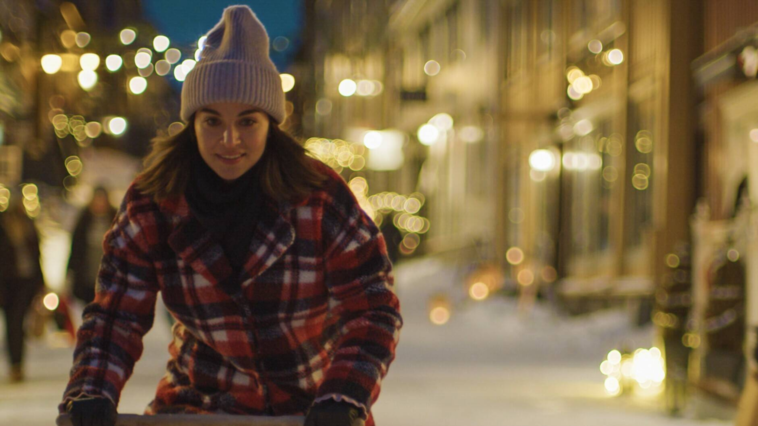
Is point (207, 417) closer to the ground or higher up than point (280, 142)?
closer to the ground

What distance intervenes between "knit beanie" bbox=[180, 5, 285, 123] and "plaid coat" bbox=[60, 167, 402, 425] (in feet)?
0.90

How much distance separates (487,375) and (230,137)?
34.4 feet

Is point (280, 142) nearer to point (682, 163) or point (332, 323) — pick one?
point (332, 323)

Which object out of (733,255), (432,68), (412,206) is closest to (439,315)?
(733,255)

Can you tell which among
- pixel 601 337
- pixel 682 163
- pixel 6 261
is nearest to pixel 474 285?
pixel 601 337

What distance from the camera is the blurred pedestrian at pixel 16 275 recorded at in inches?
438

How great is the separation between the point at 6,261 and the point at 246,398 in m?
9.03

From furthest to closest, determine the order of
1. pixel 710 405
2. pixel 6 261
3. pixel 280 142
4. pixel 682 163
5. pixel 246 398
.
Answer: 1. pixel 682 163
2. pixel 6 261
3. pixel 710 405
4. pixel 280 142
5. pixel 246 398

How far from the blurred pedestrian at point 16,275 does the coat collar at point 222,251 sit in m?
8.76

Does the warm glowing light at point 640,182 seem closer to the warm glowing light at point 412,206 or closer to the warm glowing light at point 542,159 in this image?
the warm glowing light at point 542,159

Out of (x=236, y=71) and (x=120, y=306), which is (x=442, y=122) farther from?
(x=120, y=306)

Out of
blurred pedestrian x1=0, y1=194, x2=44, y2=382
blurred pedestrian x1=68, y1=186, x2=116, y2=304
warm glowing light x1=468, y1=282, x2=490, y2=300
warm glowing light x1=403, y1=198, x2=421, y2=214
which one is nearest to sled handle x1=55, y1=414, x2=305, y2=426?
blurred pedestrian x1=0, y1=194, x2=44, y2=382

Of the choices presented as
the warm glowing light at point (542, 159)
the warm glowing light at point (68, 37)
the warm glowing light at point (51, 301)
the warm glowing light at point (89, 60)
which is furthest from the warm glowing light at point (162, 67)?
the warm glowing light at point (68, 37)

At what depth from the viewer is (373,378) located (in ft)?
9.16
